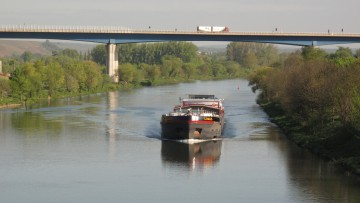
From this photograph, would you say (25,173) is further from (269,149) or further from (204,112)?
(204,112)

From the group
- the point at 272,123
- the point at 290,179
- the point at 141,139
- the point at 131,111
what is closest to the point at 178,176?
the point at 290,179

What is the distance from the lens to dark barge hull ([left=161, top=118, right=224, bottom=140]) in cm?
3784

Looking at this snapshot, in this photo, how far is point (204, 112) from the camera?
41.9 meters

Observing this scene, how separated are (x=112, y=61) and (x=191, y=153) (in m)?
48.9

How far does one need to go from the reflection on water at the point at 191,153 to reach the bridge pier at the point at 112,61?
1637 inches

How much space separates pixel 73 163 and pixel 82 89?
1722 inches

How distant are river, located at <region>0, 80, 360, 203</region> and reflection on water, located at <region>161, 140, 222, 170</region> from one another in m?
0.04

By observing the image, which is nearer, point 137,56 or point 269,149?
point 269,149

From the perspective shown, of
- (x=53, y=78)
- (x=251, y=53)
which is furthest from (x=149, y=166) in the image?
(x=251, y=53)

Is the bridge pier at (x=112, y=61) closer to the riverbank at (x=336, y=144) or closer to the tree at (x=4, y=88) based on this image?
the tree at (x=4, y=88)

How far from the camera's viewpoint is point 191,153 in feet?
112

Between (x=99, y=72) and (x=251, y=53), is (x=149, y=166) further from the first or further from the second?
(x=251, y=53)

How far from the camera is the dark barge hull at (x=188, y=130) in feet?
124

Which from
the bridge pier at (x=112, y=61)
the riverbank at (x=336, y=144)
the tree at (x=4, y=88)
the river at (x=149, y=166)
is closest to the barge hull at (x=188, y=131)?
the river at (x=149, y=166)
